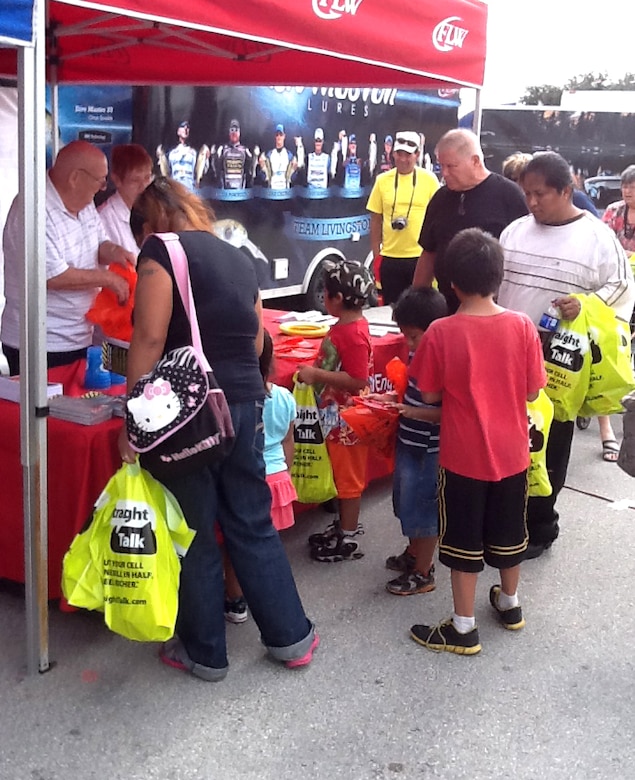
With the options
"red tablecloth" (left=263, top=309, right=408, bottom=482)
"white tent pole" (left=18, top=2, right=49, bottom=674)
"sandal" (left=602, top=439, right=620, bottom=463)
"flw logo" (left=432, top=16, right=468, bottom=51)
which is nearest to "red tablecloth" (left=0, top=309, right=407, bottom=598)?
"white tent pole" (left=18, top=2, right=49, bottom=674)

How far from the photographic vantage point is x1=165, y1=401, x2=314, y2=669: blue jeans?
2793 mm

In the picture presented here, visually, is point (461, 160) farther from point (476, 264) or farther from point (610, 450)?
point (610, 450)

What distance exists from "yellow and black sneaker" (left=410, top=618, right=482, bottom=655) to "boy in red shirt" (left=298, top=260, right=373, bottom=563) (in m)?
0.76

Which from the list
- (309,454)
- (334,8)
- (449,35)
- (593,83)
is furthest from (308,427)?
(593,83)

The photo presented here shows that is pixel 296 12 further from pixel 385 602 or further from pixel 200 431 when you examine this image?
pixel 385 602

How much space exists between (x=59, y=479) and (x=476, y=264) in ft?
5.20

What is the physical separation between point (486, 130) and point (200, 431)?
471 inches

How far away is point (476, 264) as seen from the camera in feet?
9.71

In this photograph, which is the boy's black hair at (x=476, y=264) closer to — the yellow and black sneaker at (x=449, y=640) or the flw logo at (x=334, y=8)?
the flw logo at (x=334, y=8)

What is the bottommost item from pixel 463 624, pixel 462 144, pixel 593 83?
pixel 463 624

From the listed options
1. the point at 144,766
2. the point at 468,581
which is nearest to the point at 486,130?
the point at 468,581

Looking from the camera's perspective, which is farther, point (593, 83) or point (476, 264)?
point (593, 83)

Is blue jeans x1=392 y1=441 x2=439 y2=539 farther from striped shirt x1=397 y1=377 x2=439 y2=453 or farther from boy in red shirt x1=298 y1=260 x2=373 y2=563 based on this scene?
boy in red shirt x1=298 y1=260 x2=373 y2=563

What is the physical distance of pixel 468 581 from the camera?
3160mm
